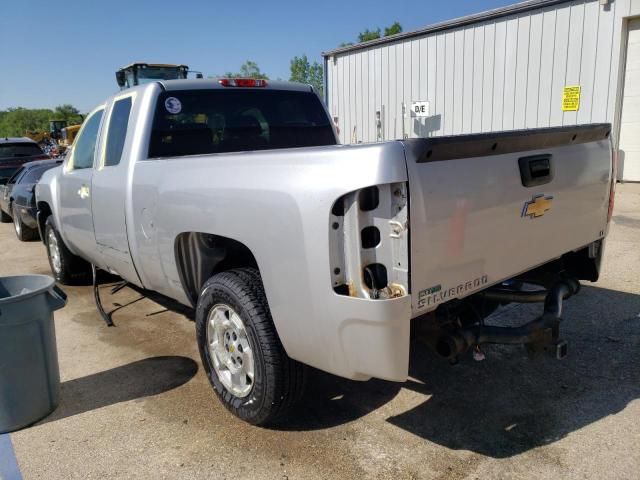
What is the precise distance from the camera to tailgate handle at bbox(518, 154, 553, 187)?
284cm

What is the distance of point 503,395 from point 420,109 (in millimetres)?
12047

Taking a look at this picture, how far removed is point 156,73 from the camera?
1547 centimetres

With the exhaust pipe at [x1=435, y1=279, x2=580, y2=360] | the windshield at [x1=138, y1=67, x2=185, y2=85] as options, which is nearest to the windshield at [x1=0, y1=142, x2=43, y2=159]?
the windshield at [x1=138, y1=67, x2=185, y2=85]

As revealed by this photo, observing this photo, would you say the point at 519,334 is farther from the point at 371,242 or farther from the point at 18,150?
the point at 18,150

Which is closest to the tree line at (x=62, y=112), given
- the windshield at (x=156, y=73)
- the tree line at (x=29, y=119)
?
the tree line at (x=29, y=119)

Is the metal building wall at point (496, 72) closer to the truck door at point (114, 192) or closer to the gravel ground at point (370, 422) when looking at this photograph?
the gravel ground at point (370, 422)

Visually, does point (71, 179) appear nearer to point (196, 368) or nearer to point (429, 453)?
point (196, 368)

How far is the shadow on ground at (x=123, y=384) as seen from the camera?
11.8 feet

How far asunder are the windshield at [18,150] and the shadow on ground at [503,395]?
11.9m

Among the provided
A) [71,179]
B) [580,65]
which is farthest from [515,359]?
[580,65]

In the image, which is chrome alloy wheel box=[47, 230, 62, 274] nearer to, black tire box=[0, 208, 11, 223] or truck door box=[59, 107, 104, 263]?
truck door box=[59, 107, 104, 263]

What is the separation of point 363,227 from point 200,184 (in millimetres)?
1213

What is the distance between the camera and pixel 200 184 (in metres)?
3.14

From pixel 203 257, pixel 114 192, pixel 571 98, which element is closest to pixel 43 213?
pixel 114 192
